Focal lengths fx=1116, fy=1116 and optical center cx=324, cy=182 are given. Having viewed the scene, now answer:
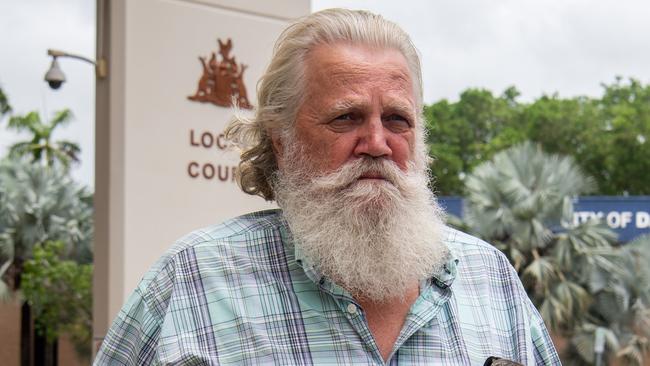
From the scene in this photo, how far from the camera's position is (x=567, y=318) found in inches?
979

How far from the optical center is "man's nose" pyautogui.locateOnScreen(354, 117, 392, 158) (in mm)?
2025

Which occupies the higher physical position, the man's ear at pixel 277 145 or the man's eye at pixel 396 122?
the man's eye at pixel 396 122

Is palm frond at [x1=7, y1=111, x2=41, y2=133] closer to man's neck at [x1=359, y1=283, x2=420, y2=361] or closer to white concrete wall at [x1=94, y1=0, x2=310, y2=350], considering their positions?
white concrete wall at [x1=94, y1=0, x2=310, y2=350]

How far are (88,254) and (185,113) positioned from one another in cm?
2812

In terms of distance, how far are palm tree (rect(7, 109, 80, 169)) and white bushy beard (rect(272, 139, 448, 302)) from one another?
133 ft

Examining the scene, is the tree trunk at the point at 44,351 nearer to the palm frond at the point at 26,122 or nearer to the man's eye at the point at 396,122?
the palm frond at the point at 26,122

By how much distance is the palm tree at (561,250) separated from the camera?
79.8ft

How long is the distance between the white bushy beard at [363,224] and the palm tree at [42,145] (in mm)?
40432

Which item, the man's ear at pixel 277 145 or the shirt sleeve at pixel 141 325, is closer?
the shirt sleeve at pixel 141 325

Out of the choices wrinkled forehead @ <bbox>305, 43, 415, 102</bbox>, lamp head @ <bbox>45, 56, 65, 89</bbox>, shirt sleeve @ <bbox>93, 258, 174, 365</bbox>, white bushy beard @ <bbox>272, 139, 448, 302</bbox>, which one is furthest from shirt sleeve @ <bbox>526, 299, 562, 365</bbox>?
lamp head @ <bbox>45, 56, 65, 89</bbox>

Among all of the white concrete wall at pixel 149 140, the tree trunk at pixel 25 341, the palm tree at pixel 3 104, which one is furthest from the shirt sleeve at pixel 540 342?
the palm tree at pixel 3 104

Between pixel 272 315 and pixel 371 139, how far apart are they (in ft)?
1.20

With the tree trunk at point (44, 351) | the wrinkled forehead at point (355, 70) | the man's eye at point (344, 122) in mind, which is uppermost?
Answer: the wrinkled forehead at point (355, 70)

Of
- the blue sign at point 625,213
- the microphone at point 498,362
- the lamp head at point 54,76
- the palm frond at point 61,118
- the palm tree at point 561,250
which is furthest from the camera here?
the palm frond at point 61,118
